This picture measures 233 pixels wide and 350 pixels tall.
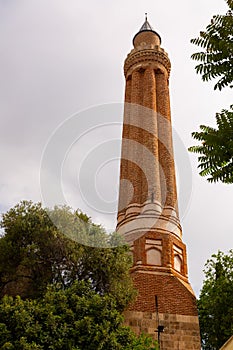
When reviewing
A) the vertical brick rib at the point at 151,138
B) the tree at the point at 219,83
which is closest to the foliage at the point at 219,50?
the tree at the point at 219,83

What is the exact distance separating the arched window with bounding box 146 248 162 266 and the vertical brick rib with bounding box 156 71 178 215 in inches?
91.4

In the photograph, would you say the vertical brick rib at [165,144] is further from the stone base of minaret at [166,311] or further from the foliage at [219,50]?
the foliage at [219,50]

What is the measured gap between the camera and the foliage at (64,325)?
31.2ft

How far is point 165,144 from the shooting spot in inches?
706

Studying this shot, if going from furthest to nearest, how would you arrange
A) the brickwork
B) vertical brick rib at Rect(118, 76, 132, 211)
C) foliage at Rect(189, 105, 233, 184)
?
1. vertical brick rib at Rect(118, 76, 132, 211)
2. the brickwork
3. foliage at Rect(189, 105, 233, 184)

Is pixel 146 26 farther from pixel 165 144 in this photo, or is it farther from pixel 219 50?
pixel 219 50

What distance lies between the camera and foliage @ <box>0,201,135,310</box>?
12156 mm

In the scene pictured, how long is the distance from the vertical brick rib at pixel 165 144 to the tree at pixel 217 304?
3432 mm

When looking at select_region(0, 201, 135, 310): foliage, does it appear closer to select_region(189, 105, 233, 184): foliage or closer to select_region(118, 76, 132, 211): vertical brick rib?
select_region(118, 76, 132, 211): vertical brick rib

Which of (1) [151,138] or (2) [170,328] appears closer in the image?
(2) [170,328]

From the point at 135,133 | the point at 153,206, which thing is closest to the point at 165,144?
the point at 135,133

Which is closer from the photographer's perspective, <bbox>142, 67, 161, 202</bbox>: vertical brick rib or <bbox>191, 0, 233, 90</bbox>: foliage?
<bbox>191, 0, 233, 90</bbox>: foliage

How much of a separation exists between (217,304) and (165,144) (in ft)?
21.3

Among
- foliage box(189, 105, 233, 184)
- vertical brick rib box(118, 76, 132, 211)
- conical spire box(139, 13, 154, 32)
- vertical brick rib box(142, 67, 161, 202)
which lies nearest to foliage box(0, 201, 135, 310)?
vertical brick rib box(142, 67, 161, 202)
